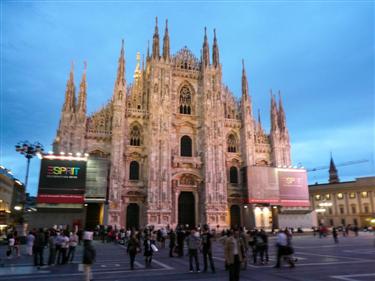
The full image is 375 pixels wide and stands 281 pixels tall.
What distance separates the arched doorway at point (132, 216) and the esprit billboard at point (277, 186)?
13.6m

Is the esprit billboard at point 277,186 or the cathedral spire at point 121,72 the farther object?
the esprit billboard at point 277,186

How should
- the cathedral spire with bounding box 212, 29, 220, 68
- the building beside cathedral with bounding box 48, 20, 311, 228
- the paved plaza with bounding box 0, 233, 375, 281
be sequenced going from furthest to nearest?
1. the cathedral spire with bounding box 212, 29, 220, 68
2. the building beside cathedral with bounding box 48, 20, 311, 228
3. the paved plaza with bounding box 0, 233, 375, 281

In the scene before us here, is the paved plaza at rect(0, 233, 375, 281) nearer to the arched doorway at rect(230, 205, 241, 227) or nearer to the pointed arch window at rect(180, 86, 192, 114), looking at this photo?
the arched doorway at rect(230, 205, 241, 227)

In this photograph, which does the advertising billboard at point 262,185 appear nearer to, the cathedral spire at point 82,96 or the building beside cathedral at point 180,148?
the building beside cathedral at point 180,148

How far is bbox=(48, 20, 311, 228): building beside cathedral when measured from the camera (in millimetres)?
37188

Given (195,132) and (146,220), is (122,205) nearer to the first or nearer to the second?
(146,220)

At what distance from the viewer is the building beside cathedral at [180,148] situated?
37.2 meters

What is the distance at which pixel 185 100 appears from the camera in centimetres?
4403

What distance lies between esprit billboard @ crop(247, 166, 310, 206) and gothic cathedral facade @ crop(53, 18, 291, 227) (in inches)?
70.8

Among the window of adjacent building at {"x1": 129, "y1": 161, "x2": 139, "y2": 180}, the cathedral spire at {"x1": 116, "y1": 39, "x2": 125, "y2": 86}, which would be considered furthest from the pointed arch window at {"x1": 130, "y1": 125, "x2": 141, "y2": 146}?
the cathedral spire at {"x1": 116, "y1": 39, "x2": 125, "y2": 86}

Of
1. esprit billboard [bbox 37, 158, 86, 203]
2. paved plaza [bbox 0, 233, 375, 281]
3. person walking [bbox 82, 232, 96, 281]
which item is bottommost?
paved plaza [bbox 0, 233, 375, 281]

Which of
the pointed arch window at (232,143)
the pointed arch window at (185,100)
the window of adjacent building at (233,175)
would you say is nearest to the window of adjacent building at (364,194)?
the window of adjacent building at (233,175)

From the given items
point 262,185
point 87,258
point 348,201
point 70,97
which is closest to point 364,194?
point 348,201

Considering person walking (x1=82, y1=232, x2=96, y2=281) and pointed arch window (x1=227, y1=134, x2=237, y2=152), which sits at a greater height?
pointed arch window (x1=227, y1=134, x2=237, y2=152)
